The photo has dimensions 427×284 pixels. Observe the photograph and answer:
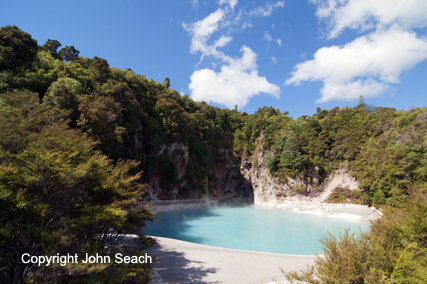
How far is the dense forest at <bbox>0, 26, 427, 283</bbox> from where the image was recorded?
5.22 meters

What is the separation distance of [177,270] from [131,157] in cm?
1975

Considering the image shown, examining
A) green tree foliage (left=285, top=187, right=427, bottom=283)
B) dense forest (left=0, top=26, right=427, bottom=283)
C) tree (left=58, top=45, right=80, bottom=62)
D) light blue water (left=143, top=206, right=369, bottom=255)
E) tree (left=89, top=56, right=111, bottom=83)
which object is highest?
tree (left=58, top=45, right=80, bottom=62)

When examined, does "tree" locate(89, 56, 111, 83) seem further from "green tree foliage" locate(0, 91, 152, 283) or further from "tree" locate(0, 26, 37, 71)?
"green tree foliage" locate(0, 91, 152, 283)

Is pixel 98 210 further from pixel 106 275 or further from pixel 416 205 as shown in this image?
pixel 416 205

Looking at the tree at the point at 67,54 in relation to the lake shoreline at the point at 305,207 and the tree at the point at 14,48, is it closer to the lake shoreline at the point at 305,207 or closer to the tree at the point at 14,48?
the tree at the point at 14,48

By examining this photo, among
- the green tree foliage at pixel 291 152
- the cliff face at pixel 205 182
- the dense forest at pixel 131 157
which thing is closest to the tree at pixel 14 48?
the dense forest at pixel 131 157

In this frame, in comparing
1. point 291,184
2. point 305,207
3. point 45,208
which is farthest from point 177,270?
point 291,184

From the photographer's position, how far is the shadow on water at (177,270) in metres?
9.18

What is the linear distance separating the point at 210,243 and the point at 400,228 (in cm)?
1296

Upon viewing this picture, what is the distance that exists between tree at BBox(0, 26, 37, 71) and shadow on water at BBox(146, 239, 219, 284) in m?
19.6

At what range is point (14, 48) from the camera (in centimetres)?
1858

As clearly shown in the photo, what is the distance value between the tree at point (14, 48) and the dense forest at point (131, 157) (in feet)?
0.30

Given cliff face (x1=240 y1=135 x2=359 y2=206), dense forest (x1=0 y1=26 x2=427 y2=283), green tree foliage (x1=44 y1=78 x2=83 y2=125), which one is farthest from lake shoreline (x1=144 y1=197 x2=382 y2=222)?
green tree foliage (x1=44 y1=78 x2=83 y2=125)

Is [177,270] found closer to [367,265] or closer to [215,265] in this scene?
[215,265]
